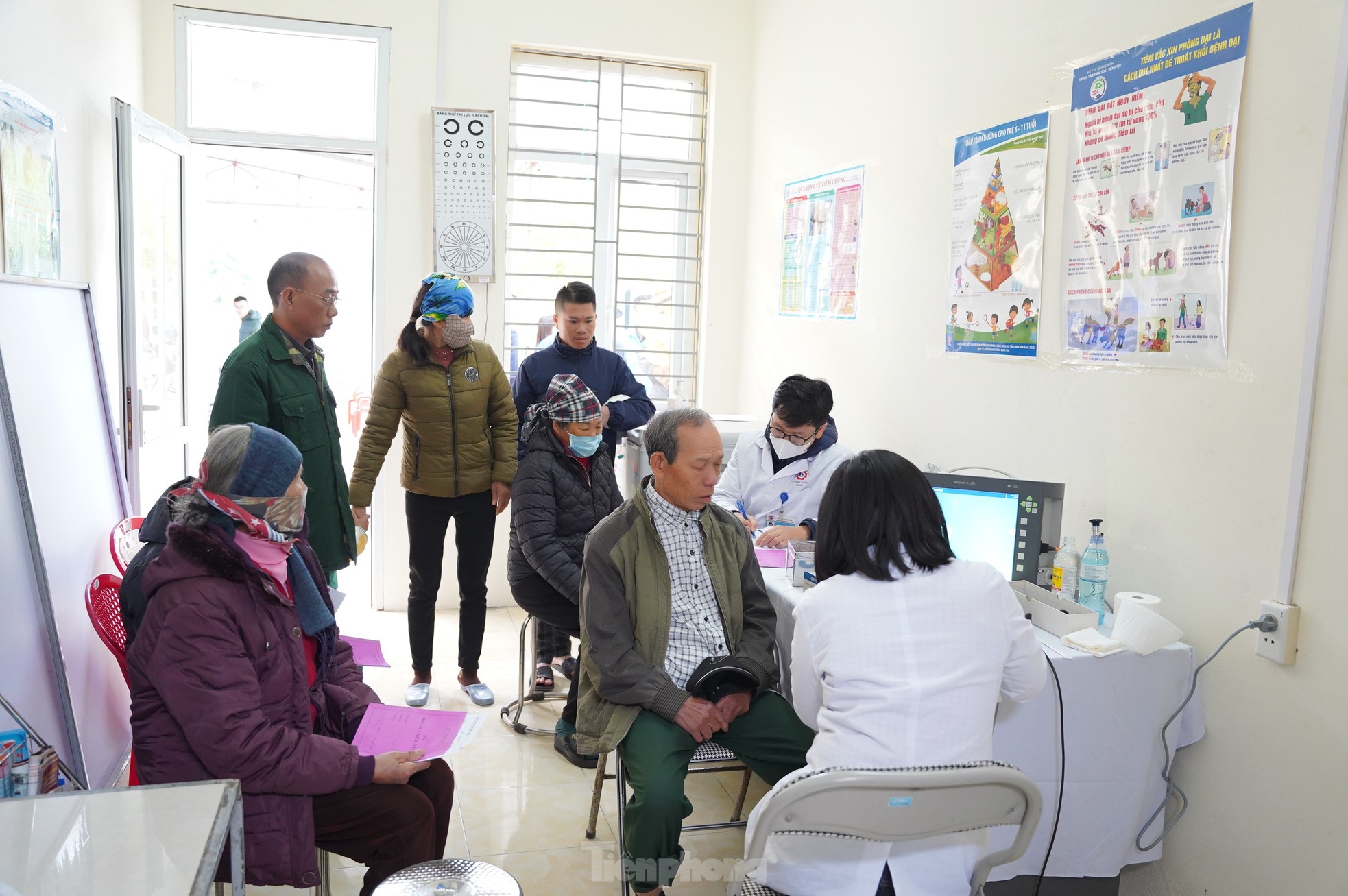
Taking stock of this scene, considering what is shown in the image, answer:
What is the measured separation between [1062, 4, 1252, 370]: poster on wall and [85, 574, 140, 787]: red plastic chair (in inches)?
96.1

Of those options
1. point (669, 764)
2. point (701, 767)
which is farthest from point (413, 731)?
point (701, 767)

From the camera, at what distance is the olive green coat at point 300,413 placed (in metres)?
2.83

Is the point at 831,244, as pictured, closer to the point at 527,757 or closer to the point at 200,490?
the point at 527,757

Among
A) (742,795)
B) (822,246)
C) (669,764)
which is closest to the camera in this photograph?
(669,764)

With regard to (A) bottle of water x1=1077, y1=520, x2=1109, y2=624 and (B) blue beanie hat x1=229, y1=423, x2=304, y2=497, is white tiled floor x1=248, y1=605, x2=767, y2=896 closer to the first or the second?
(B) blue beanie hat x1=229, y1=423, x2=304, y2=497

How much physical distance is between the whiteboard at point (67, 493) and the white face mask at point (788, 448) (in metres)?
2.00

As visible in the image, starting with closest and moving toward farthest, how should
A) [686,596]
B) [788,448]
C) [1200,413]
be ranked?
[1200,413], [686,596], [788,448]

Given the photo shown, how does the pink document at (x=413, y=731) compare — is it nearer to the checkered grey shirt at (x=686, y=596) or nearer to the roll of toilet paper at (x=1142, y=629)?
the checkered grey shirt at (x=686, y=596)

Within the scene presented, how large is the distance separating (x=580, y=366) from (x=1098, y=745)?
2.34m

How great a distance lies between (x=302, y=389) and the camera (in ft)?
9.74

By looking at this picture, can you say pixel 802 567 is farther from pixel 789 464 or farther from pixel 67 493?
pixel 67 493

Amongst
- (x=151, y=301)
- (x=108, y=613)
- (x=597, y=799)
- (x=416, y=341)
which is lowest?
(x=597, y=799)

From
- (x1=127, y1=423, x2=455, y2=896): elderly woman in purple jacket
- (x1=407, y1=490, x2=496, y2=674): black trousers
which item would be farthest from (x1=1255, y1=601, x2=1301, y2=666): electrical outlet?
(x1=407, y1=490, x2=496, y2=674): black trousers

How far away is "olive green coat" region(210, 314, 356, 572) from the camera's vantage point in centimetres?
283
